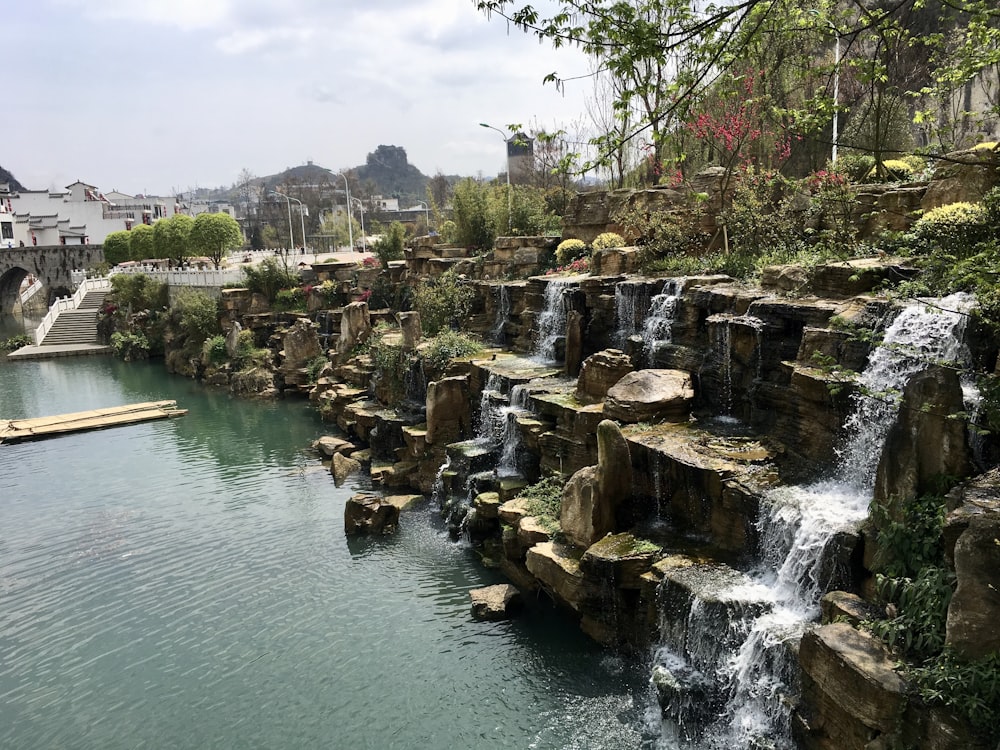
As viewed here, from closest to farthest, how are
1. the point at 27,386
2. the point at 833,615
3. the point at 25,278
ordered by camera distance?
1. the point at 833,615
2. the point at 27,386
3. the point at 25,278

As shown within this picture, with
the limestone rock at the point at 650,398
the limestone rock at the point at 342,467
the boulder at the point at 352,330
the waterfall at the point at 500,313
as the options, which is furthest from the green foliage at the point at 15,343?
the limestone rock at the point at 650,398

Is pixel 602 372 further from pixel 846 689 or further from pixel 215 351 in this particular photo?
pixel 215 351

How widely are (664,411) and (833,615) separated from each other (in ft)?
18.0

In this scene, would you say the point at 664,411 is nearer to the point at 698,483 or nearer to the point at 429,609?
the point at 698,483

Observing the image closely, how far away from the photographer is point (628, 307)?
16.9 metres

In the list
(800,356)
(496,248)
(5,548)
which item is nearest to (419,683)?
(800,356)

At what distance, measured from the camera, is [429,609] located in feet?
38.9

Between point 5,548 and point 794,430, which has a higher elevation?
point 794,430

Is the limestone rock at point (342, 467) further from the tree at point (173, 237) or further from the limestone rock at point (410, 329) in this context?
the tree at point (173, 237)

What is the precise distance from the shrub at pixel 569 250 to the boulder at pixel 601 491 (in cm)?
1358

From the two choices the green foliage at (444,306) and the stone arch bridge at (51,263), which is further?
the stone arch bridge at (51,263)

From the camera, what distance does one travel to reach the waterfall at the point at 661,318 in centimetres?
1522

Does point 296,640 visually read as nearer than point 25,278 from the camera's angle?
Yes

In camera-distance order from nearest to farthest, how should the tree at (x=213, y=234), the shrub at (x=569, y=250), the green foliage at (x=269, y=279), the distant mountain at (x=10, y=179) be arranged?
the shrub at (x=569, y=250) → the green foliage at (x=269, y=279) → the tree at (x=213, y=234) → the distant mountain at (x=10, y=179)
